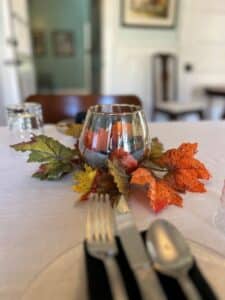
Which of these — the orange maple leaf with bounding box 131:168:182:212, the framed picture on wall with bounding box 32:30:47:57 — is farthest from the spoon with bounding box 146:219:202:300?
the framed picture on wall with bounding box 32:30:47:57

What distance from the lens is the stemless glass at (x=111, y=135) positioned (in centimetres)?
56

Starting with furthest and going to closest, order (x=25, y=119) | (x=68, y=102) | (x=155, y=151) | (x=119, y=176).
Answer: (x=68, y=102) → (x=25, y=119) → (x=155, y=151) → (x=119, y=176)

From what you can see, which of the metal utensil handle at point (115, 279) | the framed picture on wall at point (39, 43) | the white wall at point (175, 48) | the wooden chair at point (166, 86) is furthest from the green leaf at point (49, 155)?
the framed picture on wall at point (39, 43)

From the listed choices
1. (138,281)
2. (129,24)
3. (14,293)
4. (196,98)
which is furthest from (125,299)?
(196,98)

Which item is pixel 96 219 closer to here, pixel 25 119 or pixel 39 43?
pixel 25 119

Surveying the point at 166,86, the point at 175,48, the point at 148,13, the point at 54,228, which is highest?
the point at 148,13

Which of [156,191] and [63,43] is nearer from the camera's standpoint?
[156,191]

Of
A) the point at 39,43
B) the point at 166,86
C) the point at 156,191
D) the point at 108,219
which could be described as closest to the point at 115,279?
the point at 108,219

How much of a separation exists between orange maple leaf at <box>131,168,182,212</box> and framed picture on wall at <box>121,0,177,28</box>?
272 centimetres

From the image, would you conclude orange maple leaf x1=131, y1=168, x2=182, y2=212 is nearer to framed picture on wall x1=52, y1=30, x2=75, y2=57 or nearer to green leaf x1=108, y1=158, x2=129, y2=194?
green leaf x1=108, y1=158, x2=129, y2=194

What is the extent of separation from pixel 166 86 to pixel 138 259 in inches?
112

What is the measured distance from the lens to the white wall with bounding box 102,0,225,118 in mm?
2943

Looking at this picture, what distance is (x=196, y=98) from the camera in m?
3.25

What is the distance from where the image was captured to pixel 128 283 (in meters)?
0.29
